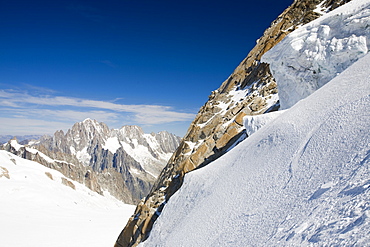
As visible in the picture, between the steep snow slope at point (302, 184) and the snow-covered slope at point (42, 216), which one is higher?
the steep snow slope at point (302, 184)

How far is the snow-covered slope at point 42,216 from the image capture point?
48438 millimetres

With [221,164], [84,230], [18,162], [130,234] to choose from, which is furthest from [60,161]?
[221,164]

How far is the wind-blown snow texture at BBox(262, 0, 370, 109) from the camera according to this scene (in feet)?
44.3

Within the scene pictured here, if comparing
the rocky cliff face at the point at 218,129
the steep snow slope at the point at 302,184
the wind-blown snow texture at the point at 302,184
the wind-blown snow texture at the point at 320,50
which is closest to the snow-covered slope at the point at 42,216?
the rocky cliff face at the point at 218,129

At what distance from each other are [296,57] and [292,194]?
13.0 m

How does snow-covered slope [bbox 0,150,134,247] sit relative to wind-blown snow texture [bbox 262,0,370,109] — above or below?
below

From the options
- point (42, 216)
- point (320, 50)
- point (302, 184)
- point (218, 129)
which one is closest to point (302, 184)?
point (302, 184)

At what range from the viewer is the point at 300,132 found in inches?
322

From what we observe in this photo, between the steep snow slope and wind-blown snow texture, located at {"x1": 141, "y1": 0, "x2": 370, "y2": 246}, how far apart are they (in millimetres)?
21

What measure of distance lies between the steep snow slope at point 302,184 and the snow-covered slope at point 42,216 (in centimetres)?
4918

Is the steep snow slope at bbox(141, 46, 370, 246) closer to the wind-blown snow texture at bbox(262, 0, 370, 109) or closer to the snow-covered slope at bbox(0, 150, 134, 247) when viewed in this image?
the wind-blown snow texture at bbox(262, 0, 370, 109)

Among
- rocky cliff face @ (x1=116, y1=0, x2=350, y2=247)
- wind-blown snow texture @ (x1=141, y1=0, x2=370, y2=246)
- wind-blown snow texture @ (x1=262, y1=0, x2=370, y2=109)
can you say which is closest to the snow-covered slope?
rocky cliff face @ (x1=116, y1=0, x2=350, y2=247)

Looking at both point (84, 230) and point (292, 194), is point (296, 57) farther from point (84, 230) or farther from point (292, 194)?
point (84, 230)

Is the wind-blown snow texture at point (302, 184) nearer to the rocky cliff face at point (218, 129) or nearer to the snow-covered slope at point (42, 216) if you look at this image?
the rocky cliff face at point (218, 129)
